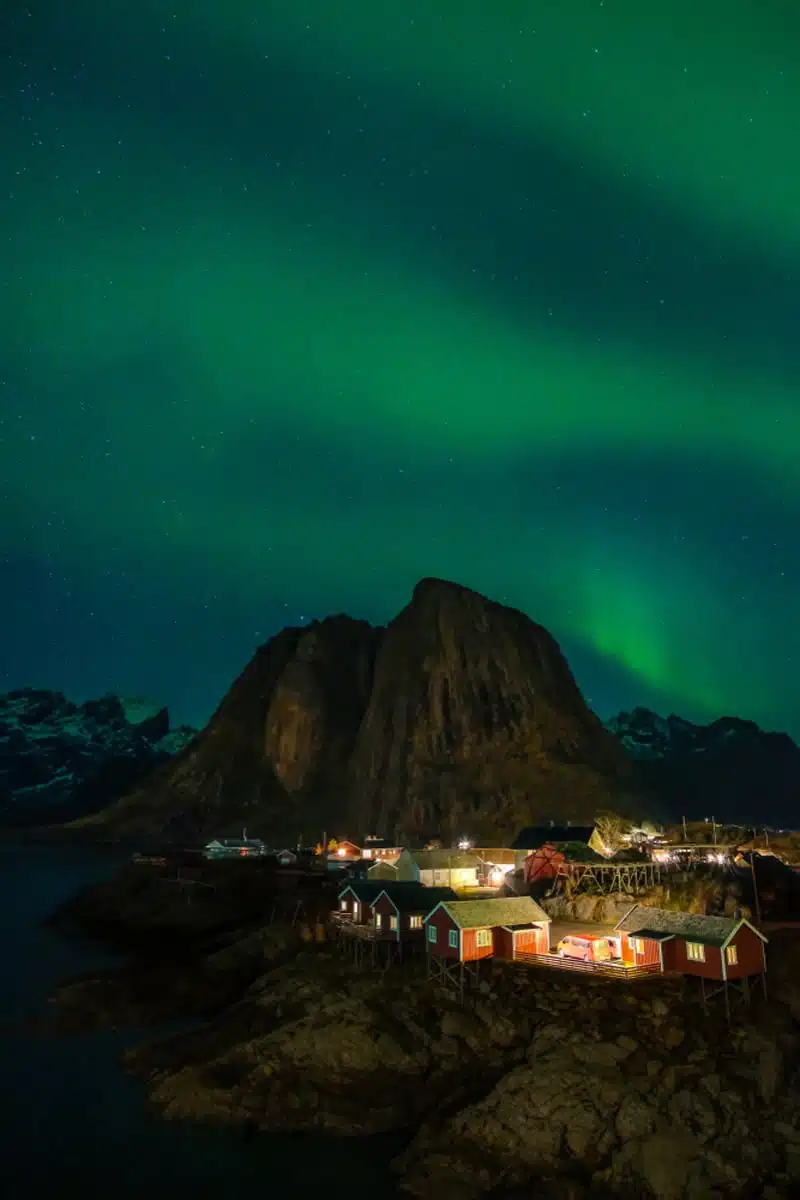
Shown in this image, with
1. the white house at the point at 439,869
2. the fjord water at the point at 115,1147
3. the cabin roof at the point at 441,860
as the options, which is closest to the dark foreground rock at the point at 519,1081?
the fjord water at the point at 115,1147

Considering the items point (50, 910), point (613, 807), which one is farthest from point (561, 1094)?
point (613, 807)

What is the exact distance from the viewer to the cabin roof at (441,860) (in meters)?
66.9

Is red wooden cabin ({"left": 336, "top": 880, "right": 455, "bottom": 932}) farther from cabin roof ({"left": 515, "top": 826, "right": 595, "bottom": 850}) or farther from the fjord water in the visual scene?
cabin roof ({"left": 515, "top": 826, "right": 595, "bottom": 850})

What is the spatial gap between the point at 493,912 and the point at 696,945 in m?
→ 10.4

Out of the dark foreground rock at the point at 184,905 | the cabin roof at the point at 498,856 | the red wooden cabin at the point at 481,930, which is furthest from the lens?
the cabin roof at the point at 498,856

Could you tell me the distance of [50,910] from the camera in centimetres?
8875

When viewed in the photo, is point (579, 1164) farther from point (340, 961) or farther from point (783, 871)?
point (783, 871)

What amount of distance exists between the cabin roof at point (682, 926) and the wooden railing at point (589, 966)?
150 centimetres

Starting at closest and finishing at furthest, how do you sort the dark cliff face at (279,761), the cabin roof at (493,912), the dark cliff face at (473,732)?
the cabin roof at (493,912) < the dark cliff face at (473,732) < the dark cliff face at (279,761)

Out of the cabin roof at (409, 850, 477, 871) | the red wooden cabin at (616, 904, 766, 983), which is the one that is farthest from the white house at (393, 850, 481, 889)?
the red wooden cabin at (616, 904, 766, 983)

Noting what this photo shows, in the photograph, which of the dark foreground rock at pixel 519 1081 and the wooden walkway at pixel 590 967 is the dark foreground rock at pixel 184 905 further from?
the wooden walkway at pixel 590 967

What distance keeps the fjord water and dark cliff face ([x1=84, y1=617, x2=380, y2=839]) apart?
12223cm

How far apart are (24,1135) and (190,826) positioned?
146558 millimetres

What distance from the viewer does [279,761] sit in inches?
7180
